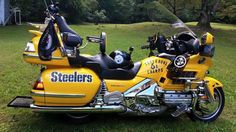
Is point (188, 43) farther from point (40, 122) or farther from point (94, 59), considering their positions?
point (40, 122)

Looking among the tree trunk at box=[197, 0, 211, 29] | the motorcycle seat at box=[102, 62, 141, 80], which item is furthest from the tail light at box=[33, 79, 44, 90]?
the tree trunk at box=[197, 0, 211, 29]

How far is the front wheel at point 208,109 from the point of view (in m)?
5.23

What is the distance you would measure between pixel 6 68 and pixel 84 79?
4724 mm

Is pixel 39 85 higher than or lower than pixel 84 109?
higher

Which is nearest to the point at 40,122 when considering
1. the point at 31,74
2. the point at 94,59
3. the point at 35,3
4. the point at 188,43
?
the point at 94,59

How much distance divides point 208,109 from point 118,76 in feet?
4.80

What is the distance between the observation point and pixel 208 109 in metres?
5.42

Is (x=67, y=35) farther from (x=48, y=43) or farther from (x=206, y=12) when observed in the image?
(x=206, y=12)

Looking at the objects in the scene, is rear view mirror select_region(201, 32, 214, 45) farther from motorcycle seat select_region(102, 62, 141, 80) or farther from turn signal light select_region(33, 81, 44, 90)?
turn signal light select_region(33, 81, 44, 90)

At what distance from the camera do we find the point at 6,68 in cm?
884

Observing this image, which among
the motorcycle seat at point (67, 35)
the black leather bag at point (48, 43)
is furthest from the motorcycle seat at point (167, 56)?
the black leather bag at point (48, 43)

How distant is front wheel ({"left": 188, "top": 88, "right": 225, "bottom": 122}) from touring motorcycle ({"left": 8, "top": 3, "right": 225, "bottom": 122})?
0.01 m

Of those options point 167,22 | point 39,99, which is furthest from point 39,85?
point 167,22

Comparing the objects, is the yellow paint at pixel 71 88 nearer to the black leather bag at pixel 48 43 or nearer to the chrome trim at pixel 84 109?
the chrome trim at pixel 84 109
